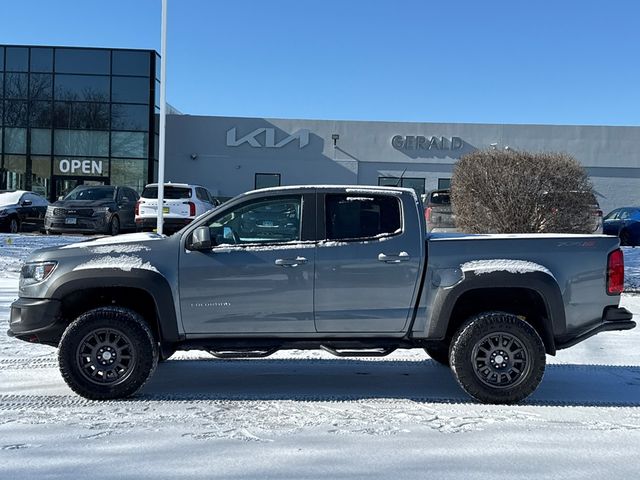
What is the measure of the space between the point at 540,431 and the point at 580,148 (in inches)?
1079

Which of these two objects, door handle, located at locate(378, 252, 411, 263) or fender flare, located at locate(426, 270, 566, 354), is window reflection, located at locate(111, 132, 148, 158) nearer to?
door handle, located at locate(378, 252, 411, 263)

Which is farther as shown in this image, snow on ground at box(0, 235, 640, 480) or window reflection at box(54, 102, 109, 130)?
window reflection at box(54, 102, 109, 130)

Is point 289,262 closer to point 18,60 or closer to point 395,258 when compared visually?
point 395,258

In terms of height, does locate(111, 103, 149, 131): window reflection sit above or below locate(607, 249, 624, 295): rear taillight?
above

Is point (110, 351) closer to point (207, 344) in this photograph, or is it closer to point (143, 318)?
point (143, 318)

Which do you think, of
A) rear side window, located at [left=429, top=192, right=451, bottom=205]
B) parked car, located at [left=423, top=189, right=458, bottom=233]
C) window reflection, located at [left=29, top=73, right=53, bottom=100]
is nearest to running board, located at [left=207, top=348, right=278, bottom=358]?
parked car, located at [left=423, top=189, right=458, bottom=233]

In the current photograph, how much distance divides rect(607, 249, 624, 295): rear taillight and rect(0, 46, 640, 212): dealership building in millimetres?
23743

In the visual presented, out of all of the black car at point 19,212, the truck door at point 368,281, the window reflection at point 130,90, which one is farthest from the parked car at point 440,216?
the window reflection at point 130,90

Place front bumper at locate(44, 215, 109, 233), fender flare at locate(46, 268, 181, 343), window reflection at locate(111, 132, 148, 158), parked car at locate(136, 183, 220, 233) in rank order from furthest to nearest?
window reflection at locate(111, 132, 148, 158), parked car at locate(136, 183, 220, 233), front bumper at locate(44, 215, 109, 233), fender flare at locate(46, 268, 181, 343)

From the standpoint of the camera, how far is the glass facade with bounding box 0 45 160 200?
90.6 ft

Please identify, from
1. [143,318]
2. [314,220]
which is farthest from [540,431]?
[143,318]

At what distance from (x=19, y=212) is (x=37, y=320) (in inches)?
599

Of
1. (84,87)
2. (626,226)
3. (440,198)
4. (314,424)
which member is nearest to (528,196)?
(440,198)

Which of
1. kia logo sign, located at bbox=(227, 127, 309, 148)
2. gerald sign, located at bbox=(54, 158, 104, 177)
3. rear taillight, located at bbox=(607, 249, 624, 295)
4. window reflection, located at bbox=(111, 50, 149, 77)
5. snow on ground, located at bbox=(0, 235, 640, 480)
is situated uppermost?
window reflection, located at bbox=(111, 50, 149, 77)
